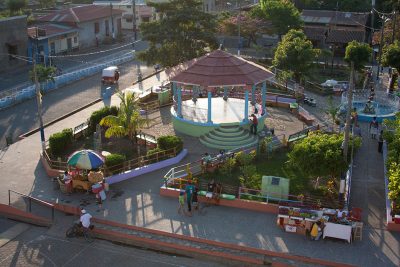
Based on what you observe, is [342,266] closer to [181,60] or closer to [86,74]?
[181,60]

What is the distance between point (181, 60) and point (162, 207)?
1870 cm

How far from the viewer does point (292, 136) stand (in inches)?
1120

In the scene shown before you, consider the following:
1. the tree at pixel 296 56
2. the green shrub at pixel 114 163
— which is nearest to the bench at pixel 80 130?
the green shrub at pixel 114 163

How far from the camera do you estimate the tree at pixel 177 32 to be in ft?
123

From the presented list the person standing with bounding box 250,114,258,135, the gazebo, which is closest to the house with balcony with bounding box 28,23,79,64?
the gazebo

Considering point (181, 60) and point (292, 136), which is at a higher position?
point (181, 60)

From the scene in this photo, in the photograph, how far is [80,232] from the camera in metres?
20.0

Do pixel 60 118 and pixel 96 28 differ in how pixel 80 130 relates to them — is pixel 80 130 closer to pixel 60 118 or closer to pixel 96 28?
pixel 60 118

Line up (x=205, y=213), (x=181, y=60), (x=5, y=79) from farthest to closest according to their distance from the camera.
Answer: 1. (x=5, y=79)
2. (x=181, y=60)
3. (x=205, y=213)

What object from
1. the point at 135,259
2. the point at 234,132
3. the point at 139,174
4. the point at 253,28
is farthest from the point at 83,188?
the point at 253,28

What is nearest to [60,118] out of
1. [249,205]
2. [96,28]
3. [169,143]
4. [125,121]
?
[125,121]

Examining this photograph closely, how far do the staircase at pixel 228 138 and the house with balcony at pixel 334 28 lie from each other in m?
25.0

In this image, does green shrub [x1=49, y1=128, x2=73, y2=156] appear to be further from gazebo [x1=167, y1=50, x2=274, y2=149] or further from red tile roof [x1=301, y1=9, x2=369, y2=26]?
red tile roof [x1=301, y1=9, x2=369, y2=26]

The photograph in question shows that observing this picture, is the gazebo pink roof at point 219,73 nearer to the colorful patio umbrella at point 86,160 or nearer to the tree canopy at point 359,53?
the colorful patio umbrella at point 86,160
